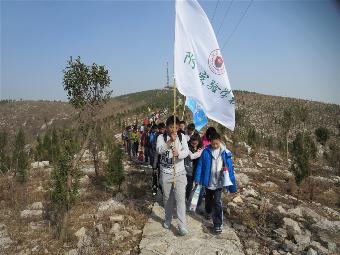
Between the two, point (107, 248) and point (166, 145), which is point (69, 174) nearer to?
point (107, 248)

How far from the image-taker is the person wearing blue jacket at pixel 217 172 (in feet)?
19.1

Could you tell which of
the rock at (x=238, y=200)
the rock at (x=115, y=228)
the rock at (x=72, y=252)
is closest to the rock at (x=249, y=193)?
the rock at (x=238, y=200)

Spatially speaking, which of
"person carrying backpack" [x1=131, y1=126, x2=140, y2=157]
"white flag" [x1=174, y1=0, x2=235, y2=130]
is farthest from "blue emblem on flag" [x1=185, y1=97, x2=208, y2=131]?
"person carrying backpack" [x1=131, y1=126, x2=140, y2=157]

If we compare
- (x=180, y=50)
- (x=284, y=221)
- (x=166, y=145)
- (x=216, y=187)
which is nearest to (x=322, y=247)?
(x=284, y=221)

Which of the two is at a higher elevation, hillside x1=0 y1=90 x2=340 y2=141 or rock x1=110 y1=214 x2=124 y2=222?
hillside x1=0 y1=90 x2=340 y2=141

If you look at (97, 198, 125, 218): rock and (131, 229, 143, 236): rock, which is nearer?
(131, 229, 143, 236): rock

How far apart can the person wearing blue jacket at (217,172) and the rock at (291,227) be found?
1405 millimetres

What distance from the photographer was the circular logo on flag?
18.6ft

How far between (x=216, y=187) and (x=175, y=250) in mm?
1244

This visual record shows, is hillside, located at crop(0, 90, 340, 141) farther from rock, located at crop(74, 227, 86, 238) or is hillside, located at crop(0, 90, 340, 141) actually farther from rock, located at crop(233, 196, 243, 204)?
rock, located at crop(74, 227, 86, 238)

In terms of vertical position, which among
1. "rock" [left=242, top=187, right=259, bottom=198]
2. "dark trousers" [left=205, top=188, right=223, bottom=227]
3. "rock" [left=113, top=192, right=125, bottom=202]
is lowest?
"rock" [left=242, top=187, right=259, bottom=198]

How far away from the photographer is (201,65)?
5699 millimetres

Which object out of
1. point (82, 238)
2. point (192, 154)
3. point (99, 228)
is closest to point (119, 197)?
point (99, 228)

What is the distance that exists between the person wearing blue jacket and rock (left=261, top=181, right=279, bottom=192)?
465cm
